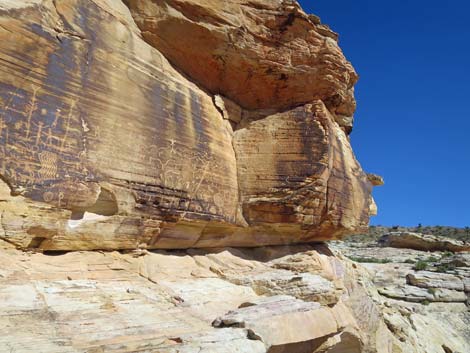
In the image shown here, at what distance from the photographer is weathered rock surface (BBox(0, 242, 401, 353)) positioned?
15.7 feet

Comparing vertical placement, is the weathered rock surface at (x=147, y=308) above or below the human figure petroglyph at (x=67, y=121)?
below

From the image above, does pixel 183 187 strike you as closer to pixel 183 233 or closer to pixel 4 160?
pixel 183 233

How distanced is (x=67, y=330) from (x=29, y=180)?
86.0 inches

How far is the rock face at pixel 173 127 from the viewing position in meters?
5.99

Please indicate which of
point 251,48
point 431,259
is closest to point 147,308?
point 251,48

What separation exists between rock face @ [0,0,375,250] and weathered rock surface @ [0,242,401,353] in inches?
14.5

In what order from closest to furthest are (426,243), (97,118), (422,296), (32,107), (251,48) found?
1. (32,107)
2. (97,118)
3. (251,48)
4. (422,296)
5. (426,243)

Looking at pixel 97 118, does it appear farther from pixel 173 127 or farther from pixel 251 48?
pixel 251 48

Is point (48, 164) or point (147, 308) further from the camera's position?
point (147, 308)

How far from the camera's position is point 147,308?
247 inches

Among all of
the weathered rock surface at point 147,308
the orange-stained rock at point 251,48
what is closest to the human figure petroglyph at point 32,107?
the weathered rock surface at point 147,308

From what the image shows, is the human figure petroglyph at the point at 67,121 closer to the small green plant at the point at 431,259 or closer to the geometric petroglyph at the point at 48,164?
the geometric petroglyph at the point at 48,164

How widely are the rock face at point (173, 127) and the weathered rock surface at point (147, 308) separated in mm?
370

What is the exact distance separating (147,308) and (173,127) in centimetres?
346
